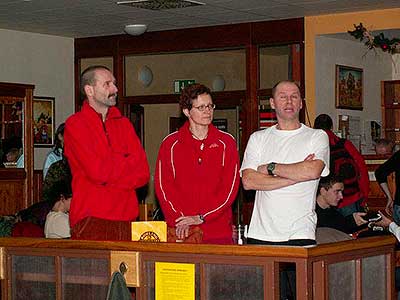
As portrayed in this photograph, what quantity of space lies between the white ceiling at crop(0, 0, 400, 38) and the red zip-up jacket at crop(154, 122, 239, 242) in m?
4.27

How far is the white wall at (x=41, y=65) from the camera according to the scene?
38.9 ft

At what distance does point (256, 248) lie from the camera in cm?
344

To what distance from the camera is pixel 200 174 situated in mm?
5645

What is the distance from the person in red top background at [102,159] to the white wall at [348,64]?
6.41 metres

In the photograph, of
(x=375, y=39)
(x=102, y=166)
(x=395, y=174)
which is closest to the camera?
(x=102, y=166)

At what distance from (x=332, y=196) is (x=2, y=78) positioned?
244 inches

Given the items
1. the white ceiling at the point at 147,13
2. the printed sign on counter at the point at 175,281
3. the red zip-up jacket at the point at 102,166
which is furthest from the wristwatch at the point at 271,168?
the white ceiling at the point at 147,13

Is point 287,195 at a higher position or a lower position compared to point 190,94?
lower

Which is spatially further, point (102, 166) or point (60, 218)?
point (60, 218)

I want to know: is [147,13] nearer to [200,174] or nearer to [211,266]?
[200,174]

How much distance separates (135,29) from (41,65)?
57.3 inches

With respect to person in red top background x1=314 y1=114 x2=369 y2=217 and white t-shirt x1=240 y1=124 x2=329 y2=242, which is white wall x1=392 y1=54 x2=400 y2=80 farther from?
white t-shirt x1=240 y1=124 x2=329 y2=242

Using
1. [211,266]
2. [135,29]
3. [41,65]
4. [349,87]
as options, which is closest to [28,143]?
[41,65]

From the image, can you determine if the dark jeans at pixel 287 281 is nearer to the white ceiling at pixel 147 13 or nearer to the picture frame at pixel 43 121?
the white ceiling at pixel 147 13
